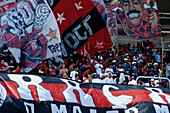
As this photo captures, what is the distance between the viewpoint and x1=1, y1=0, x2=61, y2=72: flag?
359 inches

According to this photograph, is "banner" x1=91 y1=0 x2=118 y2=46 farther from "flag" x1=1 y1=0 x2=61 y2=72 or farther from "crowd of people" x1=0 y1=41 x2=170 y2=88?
"flag" x1=1 y1=0 x2=61 y2=72

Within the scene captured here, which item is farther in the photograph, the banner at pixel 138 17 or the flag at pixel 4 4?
the banner at pixel 138 17

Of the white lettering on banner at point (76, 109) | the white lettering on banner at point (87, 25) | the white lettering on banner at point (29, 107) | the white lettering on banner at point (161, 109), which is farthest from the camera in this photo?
the white lettering on banner at point (87, 25)

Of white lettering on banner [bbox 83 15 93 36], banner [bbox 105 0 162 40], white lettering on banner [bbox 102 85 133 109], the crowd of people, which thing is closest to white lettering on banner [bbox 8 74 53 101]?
white lettering on banner [bbox 102 85 133 109]

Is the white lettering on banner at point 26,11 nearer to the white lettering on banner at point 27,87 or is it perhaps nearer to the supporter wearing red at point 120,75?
the white lettering on banner at point 27,87

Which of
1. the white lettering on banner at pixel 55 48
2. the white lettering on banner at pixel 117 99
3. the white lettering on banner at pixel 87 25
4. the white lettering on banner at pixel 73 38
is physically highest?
the white lettering on banner at pixel 87 25

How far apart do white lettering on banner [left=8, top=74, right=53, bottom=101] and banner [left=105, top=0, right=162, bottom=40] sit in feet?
25.2

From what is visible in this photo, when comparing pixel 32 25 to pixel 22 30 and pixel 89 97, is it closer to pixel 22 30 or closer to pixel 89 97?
pixel 22 30

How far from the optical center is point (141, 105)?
673 centimetres

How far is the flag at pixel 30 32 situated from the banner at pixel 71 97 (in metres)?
2.84

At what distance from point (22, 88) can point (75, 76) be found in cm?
544

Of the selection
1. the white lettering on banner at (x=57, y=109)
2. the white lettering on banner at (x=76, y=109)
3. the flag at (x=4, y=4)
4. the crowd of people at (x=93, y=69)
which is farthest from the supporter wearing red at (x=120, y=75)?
the white lettering on banner at (x=57, y=109)

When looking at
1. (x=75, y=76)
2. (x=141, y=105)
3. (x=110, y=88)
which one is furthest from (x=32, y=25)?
(x=141, y=105)

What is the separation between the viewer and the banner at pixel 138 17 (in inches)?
531
